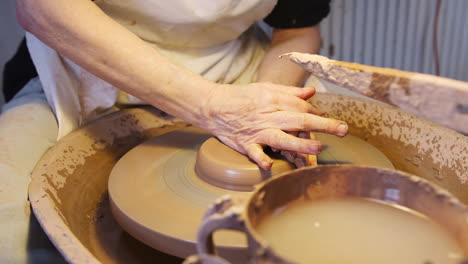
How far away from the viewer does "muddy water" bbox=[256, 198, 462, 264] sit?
1.93 feet

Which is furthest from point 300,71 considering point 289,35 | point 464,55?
point 464,55

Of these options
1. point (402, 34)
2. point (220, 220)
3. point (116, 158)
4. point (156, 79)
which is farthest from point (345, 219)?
point (402, 34)

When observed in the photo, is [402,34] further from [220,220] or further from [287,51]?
[220,220]

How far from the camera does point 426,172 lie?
1.22m

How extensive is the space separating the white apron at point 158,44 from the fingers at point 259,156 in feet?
1.48

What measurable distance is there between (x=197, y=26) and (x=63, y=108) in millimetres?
461

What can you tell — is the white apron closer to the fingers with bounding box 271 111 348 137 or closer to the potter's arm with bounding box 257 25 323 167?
the potter's arm with bounding box 257 25 323 167

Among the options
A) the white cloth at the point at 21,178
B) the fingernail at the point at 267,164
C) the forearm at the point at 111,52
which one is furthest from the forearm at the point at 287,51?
the white cloth at the point at 21,178

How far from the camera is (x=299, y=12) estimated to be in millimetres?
1632

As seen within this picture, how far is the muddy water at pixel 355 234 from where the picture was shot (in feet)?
1.93

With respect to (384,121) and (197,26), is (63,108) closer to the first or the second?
(197,26)

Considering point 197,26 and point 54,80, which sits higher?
point 197,26

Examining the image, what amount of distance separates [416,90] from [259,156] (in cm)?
44


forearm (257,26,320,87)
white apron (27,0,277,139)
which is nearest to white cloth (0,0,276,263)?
white apron (27,0,277,139)
